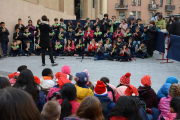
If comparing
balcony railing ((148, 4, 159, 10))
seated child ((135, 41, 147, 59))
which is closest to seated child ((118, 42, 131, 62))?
seated child ((135, 41, 147, 59))

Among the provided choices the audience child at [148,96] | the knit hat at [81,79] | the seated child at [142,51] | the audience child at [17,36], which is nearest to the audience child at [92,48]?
the seated child at [142,51]

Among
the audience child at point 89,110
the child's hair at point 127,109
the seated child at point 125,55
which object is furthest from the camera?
the seated child at point 125,55

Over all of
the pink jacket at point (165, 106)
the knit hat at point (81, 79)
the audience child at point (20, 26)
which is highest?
the audience child at point (20, 26)

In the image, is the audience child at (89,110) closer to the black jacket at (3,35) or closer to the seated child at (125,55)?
the seated child at (125,55)

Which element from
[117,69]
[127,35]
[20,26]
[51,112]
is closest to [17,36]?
[20,26]

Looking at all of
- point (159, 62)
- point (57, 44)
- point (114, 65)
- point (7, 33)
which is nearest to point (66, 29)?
point (57, 44)

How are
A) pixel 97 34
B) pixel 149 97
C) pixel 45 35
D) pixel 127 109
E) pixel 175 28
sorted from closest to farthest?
pixel 127 109, pixel 149 97, pixel 45 35, pixel 175 28, pixel 97 34

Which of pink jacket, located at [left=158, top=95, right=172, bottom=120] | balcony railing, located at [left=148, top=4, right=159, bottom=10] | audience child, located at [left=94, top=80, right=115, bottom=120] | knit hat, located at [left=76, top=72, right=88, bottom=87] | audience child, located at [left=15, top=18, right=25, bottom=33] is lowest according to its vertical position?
pink jacket, located at [left=158, top=95, right=172, bottom=120]

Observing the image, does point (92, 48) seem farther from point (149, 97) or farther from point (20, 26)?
point (149, 97)

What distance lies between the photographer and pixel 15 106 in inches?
45.0

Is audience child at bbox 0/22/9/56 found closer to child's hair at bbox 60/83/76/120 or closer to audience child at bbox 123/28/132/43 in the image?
audience child at bbox 123/28/132/43

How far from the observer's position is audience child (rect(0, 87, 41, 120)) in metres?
1.13

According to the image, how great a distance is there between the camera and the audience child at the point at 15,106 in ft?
3.71

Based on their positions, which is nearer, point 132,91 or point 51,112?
point 51,112
